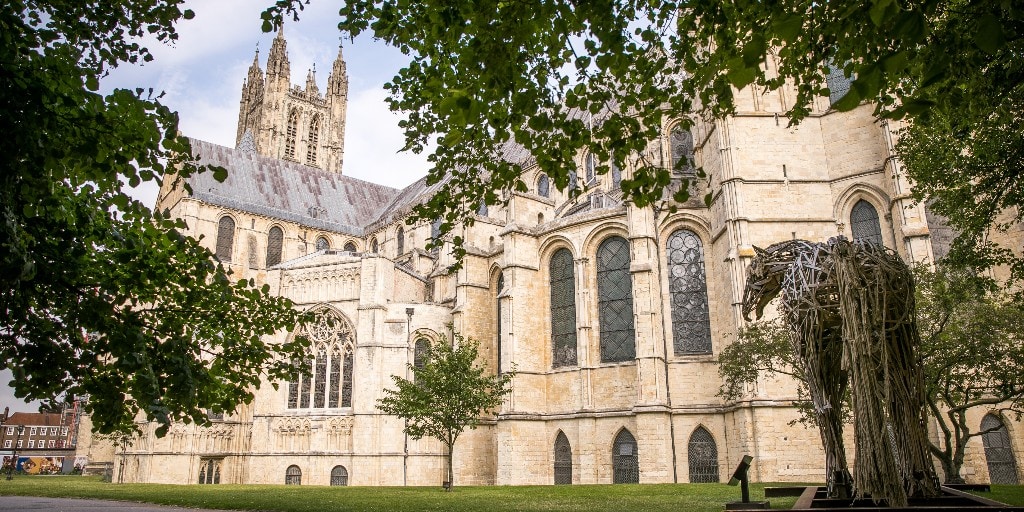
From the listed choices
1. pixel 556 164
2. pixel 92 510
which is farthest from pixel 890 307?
pixel 92 510

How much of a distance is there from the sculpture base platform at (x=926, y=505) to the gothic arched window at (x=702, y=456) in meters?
14.8

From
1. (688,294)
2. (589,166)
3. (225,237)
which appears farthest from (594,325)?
(225,237)

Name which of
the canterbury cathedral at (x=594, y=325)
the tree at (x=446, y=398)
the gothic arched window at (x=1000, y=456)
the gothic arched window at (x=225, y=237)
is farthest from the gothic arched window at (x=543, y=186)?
the gothic arched window at (x=1000, y=456)

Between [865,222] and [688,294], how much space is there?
18.9 feet

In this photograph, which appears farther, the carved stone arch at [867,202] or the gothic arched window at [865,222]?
the gothic arched window at [865,222]

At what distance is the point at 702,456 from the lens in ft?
69.9

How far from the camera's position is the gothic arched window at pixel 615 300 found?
2377 centimetres

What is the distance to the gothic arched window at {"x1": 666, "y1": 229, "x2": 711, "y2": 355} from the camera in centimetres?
2266

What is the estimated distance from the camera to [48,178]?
5.76m

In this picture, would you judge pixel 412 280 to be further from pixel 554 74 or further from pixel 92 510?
pixel 554 74

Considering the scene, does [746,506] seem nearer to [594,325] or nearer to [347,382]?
[594,325]

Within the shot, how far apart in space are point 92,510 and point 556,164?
1071 cm

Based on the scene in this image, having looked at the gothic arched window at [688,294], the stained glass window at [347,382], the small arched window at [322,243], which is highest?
the small arched window at [322,243]

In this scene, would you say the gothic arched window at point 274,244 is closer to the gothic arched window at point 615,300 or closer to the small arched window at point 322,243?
the small arched window at point 322,243
